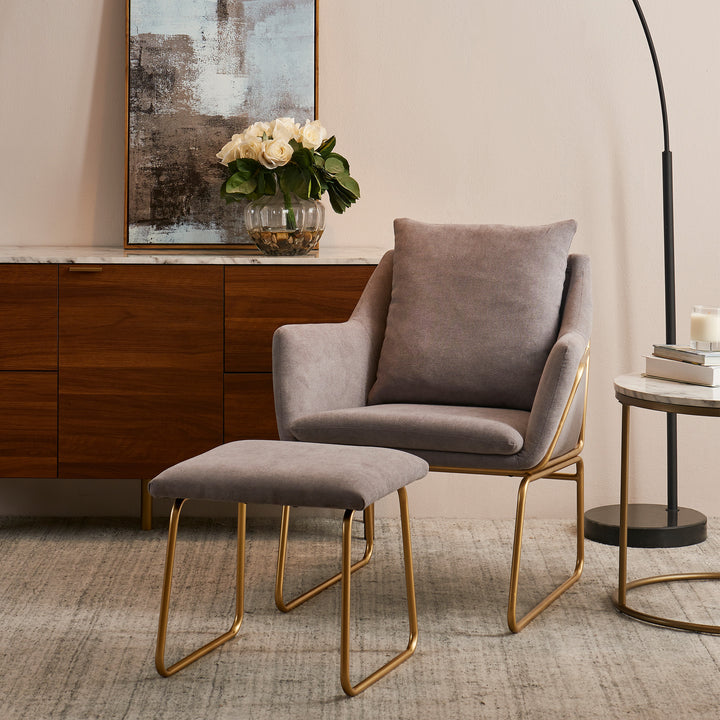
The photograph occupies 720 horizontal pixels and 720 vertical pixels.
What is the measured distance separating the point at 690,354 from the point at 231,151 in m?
1.47

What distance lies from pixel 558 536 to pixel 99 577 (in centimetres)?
140

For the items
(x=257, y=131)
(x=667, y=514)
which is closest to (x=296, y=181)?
(x=257, y=131)

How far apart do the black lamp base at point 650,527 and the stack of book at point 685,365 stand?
0.81m

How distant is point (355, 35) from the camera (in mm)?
3293

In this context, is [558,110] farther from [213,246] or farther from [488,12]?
[213,246]

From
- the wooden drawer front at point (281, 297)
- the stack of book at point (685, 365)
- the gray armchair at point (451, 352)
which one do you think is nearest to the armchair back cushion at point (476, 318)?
the gray armchair at point (451, 352)

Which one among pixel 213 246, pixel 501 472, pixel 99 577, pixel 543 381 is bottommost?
pixel 99 577

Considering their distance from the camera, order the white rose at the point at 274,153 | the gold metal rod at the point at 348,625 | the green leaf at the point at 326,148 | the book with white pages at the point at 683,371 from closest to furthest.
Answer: the gold metal rod at the point at 348,625 → the book with white pages at the point at 683,371 → the white rose at the point at 274,153 → the green leaf at the point at 326,148

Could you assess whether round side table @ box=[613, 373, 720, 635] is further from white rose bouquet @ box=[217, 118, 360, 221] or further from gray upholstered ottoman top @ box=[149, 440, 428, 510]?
white rose bouquet @ box=[217, 118, 360, 221]

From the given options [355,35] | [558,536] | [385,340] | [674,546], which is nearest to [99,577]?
[385,340]

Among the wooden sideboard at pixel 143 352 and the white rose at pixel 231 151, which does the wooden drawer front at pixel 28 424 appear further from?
the white rose at pixel 231 151

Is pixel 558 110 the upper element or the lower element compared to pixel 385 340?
upper

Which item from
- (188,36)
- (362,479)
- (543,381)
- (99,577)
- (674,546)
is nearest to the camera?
(362,479)

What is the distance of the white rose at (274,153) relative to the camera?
9.52ft
